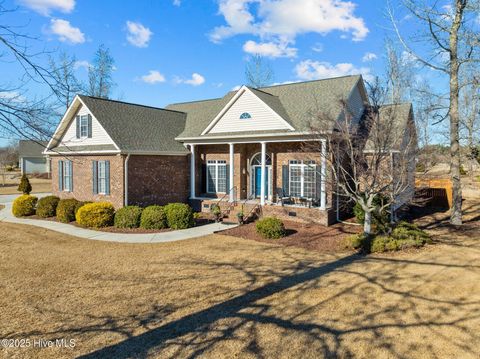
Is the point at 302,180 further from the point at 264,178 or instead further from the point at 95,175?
the point at 95,175

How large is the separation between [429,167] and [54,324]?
43.4 ft

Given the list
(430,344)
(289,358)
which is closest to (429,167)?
(430,344)

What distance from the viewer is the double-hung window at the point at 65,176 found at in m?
20.5

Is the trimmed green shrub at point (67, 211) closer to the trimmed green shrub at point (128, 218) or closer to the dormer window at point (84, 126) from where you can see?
the trimmed green shrub at point (128, 218)

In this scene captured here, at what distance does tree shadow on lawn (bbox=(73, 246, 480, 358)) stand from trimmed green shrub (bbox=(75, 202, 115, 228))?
10070mm

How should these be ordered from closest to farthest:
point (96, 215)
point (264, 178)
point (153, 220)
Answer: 1. point (153, 220)
2. point (96, 215)
3. point (264, 178)

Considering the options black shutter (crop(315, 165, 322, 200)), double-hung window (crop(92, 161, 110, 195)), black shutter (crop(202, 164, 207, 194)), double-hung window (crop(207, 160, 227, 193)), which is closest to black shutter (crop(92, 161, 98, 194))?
double-hung window (crop(92, 161, 110, 195))

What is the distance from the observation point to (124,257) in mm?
10609

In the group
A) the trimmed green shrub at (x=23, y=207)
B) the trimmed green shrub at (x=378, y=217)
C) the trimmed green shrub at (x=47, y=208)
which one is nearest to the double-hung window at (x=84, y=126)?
the trimmed green shrub at (x=47, y=208)

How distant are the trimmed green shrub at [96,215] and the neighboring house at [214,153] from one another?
1.21 meters

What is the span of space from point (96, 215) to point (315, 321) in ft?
41.8

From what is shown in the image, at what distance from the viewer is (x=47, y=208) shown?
731 inches

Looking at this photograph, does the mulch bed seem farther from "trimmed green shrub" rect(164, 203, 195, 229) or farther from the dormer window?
the dormer window

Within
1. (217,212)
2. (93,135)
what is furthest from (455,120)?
(93,135)
